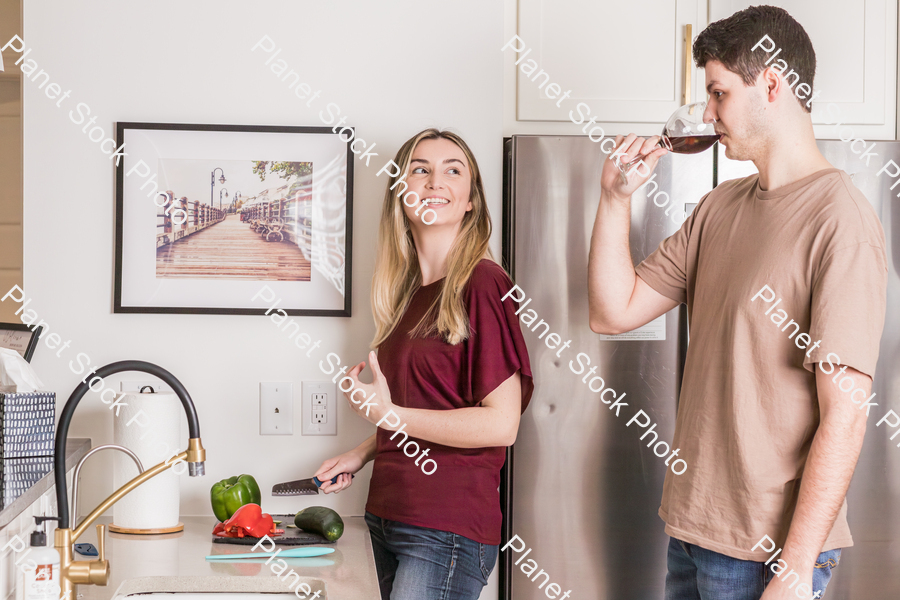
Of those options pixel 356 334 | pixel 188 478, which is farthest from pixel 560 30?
pixel 188 478

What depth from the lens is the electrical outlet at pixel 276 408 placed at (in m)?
1.70

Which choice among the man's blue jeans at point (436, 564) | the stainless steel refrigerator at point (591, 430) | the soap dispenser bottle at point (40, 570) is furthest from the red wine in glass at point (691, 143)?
the soap dispenser bottle at point (40, 570)

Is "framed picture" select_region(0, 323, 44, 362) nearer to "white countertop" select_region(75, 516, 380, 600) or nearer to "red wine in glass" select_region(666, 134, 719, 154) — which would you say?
"white countertop" select_region(75, 516, 380, 600)

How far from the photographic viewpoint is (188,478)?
168 cm

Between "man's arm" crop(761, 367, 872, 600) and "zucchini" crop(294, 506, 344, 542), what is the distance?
810 millimetres

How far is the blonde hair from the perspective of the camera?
4.77ft

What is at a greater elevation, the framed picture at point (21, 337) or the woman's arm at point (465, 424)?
the framed picture at point (21, 337)

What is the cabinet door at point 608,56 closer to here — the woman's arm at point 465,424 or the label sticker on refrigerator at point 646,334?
the label sticker on refrigerator at point 646,334

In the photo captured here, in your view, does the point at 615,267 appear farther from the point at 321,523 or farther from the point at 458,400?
the point at 321,523

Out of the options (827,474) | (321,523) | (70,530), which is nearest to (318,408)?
(321,523)

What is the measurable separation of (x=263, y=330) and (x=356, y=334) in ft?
0.72

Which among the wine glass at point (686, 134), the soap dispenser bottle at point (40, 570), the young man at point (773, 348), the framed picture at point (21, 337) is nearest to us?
the soap dispenser bottle at point (40, 570)

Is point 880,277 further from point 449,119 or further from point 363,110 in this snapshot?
point 363,110

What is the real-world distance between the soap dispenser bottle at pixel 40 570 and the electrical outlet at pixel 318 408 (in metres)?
0.77
